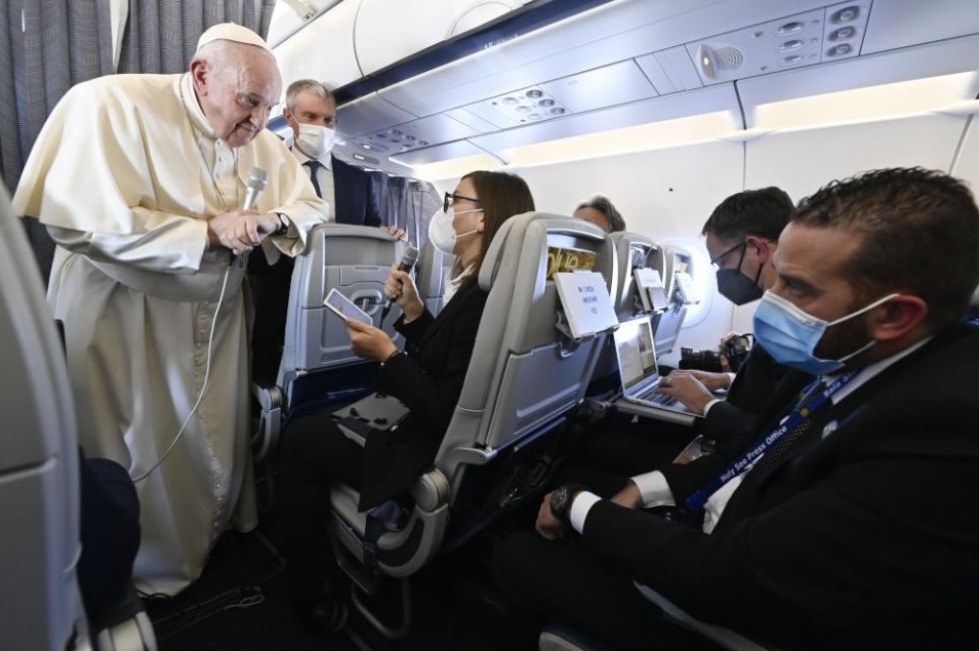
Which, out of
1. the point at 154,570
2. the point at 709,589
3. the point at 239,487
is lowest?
the point at 154,570

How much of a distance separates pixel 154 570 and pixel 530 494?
154 cm

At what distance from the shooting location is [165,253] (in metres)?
1.35

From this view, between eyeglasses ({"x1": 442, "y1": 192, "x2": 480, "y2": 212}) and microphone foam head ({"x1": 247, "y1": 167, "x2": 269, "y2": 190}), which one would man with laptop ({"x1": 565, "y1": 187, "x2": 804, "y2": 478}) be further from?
microphone foam head ({"x1": 247, "y1": 167, "x2": 269, "y2": 190})

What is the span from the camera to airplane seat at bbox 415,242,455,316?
8.56ft

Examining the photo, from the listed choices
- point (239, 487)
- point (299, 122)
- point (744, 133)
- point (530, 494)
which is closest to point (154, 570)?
point (239, 487)

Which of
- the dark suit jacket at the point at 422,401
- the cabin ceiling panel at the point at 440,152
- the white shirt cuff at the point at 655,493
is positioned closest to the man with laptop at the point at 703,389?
the white shirt cuff at the point at 655,493

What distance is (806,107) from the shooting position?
332 centimetres

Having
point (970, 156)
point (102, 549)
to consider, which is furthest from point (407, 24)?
point (970, 156)

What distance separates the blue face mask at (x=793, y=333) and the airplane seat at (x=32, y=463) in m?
1.32

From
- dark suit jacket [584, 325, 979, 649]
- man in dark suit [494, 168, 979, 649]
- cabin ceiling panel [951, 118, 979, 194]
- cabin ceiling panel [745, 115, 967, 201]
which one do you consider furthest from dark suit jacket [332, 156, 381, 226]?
cabin ceiling panel [951, 118, 979, 194]

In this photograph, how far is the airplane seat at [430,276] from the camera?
261 centimetres

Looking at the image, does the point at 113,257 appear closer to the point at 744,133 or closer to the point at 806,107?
the point at 744,133

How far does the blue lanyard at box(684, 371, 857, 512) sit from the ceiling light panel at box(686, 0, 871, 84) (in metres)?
1.80

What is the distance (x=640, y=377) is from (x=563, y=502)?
42.2 inches
